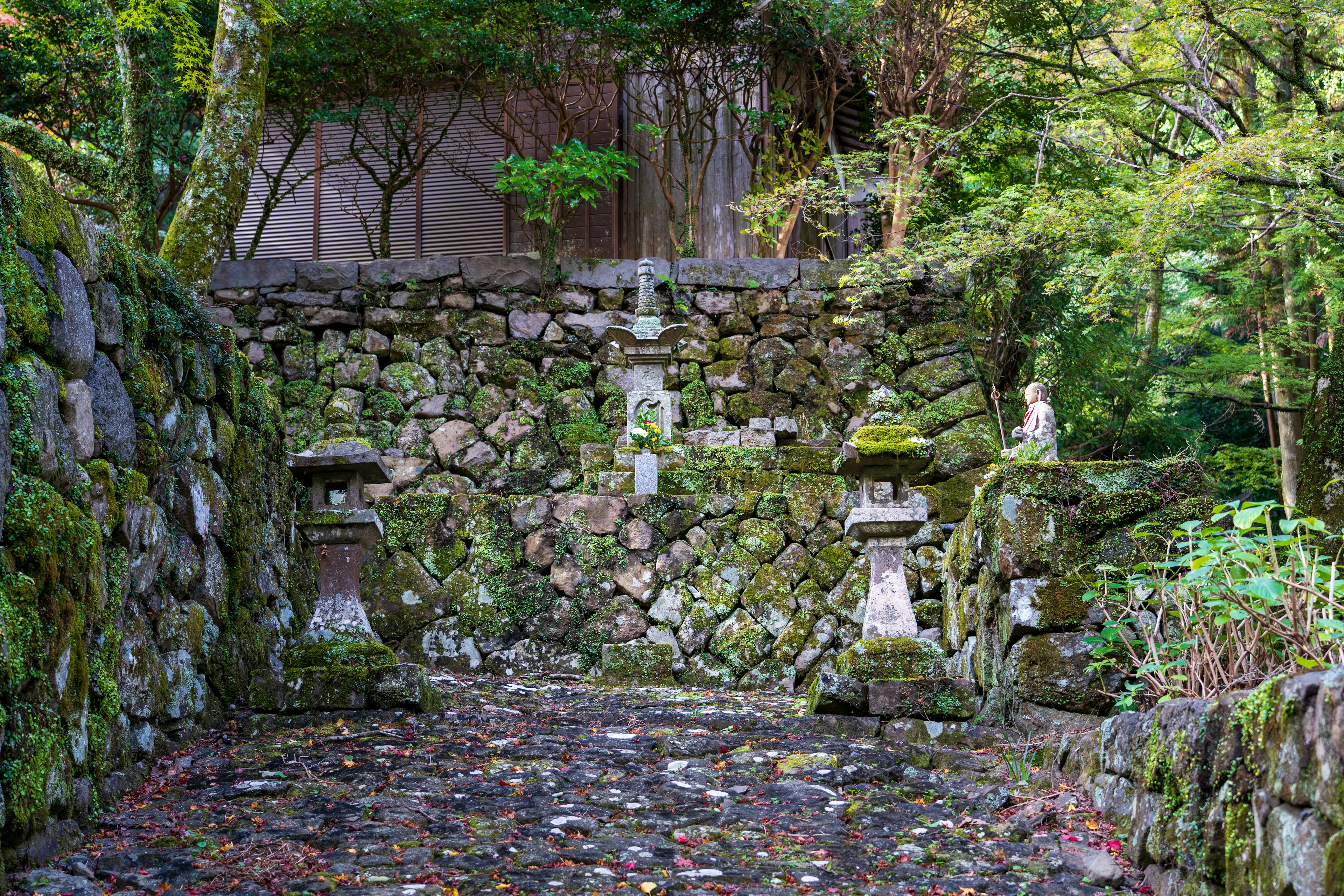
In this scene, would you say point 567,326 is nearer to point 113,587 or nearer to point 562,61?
point 562,61

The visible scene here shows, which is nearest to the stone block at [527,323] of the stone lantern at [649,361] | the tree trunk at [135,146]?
the stone lantern at [649,361]

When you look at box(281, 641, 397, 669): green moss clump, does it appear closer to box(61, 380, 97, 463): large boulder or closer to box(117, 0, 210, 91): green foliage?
box(61, 380, 97, 463): large boulder

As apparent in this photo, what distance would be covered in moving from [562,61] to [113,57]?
513 cm

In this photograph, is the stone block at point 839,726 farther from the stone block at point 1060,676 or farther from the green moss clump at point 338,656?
the green moss clump at point 338,656

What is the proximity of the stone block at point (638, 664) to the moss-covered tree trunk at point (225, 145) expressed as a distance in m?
4.30

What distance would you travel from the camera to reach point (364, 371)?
41.3ft

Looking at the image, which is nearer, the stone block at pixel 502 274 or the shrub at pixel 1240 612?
the shrub at pixel 1240 612

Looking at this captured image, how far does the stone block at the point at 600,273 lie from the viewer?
13.1m

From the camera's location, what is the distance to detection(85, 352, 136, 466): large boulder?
4.72 meters

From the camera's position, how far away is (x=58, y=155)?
908 centimetres

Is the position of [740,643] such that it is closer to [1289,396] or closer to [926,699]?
[926,699]

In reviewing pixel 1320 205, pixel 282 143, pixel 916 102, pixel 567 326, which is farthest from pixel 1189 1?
pixel 282 143

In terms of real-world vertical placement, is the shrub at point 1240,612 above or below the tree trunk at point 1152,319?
below

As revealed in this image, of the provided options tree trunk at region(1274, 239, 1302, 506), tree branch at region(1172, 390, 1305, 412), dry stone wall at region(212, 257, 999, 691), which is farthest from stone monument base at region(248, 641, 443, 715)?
tree trunk at region(1274, 239, 1302, 506)
